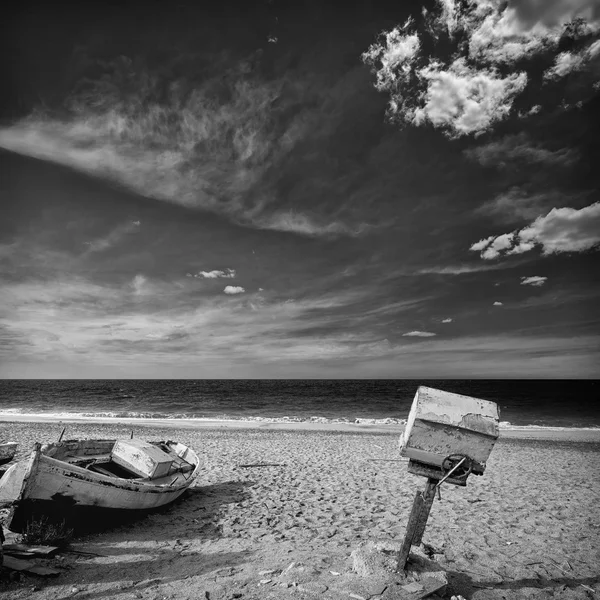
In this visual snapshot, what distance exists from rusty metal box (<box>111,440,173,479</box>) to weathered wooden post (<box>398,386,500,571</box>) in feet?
20.2

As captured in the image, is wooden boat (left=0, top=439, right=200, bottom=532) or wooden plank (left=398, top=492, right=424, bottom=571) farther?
wooden boat (left=0, top=439, right=200, bottom=532)

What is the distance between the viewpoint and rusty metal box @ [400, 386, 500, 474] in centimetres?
391

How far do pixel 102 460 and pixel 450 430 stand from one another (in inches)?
317

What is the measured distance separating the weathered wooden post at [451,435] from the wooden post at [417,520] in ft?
1.19

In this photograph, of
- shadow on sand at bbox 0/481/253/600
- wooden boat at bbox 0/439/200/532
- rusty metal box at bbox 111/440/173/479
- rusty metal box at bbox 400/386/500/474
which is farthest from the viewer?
rusty metal box at bbox 111/440/173/479

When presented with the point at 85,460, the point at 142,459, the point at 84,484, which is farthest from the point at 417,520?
the point at 85,460

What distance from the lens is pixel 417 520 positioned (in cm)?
444

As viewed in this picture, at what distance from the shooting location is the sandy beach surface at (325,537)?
191 inches

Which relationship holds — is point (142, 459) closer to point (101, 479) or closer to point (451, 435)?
point (101, 479)

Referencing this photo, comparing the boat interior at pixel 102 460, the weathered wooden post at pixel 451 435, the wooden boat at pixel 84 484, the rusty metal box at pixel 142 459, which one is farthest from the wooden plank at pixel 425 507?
the rusty metal box at pixel 142 459

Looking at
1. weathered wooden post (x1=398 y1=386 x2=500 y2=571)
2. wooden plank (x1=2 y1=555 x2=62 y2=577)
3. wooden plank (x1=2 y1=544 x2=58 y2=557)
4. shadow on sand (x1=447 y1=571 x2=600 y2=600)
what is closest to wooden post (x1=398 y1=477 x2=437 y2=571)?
weathered wooden post (x1=398 y1=386 x2=500 y2=571)

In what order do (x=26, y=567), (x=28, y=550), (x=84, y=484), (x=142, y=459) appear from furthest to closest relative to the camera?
(x=142, y=459) < (x=84, y=484) < (x=28, y=550) < (x=26, y=567)

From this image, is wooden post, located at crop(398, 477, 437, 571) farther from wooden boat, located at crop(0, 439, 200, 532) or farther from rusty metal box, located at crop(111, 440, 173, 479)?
rusty metal box, located at crop(111, 440, 173, 479)

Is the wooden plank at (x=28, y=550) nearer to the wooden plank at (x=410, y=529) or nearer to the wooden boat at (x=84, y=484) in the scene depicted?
the wooden boat at (x=84, y=484)
